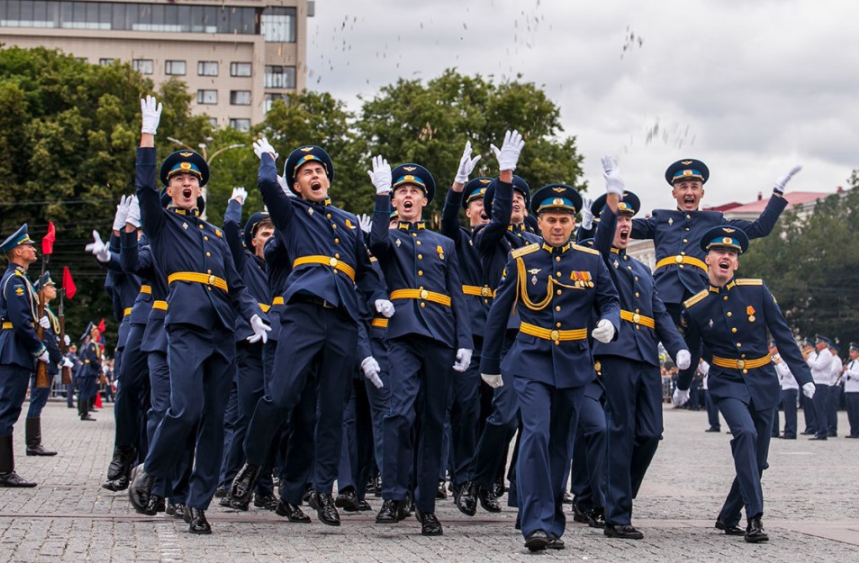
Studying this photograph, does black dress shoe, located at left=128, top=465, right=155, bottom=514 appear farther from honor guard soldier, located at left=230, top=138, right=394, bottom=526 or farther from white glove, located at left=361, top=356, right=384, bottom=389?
white glove, located at left=361, top=356, right=384, bottom=389

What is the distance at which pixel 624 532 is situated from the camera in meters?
9.49

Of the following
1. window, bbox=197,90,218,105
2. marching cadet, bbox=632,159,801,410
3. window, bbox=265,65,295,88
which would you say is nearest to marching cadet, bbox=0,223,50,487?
marching cadet, bbox=632,159,801,410

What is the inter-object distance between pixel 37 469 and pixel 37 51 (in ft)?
150

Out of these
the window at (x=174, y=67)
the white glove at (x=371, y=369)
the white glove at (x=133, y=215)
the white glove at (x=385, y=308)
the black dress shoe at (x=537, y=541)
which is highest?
the window at (x=174, y=67)

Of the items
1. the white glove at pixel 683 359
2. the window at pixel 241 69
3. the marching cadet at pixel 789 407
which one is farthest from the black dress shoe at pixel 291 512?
the window at pixel 241 69

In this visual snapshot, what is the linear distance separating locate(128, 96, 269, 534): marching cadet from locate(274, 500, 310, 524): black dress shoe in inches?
31.0

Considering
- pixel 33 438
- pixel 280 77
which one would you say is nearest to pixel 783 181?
pixel 33 438

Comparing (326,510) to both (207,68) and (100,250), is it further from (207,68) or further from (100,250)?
(207,68)

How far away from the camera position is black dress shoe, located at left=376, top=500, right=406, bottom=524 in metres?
10.0

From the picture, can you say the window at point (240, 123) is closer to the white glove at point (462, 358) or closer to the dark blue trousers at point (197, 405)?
the white glove at point (462, 358)

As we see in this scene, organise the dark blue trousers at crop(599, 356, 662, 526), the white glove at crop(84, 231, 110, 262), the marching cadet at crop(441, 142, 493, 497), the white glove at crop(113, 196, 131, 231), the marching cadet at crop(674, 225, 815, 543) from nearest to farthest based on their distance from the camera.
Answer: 1. the dark blue trousers at crop(599, 356, 662, 526)
2. the marching cadet at crop(674, 225, 815, 543)
3. the white glove at crop(113, 196, 131, 231)
4. the white glove at crop(84, 231, 110, 262)
5. the marching cadet at crop(441, 142, 493, 497)

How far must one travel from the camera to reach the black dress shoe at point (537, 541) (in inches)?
329

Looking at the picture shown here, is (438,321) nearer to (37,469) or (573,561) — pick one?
(573,561)

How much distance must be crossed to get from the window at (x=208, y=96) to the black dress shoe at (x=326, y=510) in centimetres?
9381
